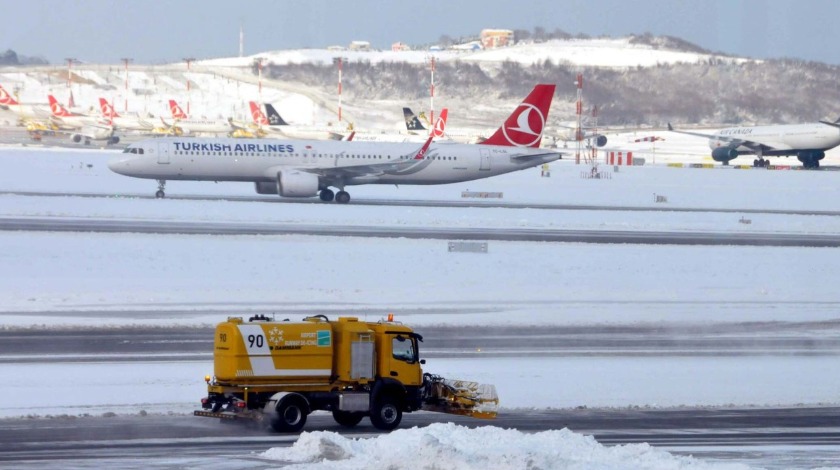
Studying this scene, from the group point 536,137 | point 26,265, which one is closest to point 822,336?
point 26,265

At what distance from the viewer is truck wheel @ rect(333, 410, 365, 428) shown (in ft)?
55.7

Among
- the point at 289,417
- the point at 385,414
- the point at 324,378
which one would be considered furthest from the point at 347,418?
the point at 289,417

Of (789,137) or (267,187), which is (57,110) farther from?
(267,187)

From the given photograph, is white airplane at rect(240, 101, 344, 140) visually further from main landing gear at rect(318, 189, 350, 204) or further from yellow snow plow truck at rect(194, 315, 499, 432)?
yellow snow plow truck at rect(194, 315, 499, 432)

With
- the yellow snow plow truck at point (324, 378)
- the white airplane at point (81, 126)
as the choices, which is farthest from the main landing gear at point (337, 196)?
the white airplane at point (81, 126)

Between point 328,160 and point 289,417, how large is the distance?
4187 cm

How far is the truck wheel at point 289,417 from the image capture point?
52.7 ft

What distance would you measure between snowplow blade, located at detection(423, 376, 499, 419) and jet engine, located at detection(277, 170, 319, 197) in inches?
1504

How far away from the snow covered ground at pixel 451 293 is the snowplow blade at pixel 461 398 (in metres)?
1.93

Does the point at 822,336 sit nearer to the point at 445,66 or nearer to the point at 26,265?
the point at 26,265

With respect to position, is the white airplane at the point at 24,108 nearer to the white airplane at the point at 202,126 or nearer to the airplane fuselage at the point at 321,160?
the white airplane at the point at 202,126

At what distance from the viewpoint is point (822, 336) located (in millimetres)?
27297

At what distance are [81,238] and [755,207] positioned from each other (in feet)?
136

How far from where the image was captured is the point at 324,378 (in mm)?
16641
